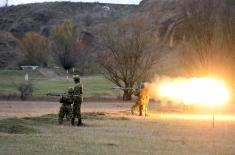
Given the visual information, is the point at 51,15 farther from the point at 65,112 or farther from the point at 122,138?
the point at 122,138

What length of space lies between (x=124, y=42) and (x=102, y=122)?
31.4m

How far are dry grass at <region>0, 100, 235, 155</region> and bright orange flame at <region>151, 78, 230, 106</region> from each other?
9113mm

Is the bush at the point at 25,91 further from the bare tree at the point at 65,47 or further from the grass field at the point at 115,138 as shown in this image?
the bare tree at the point at 65,47

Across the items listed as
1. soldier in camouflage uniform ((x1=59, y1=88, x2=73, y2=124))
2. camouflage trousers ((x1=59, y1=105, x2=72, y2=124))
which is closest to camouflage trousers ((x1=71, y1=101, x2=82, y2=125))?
soldier in camouflage uniform ((x1=59, y1=88, x2=73, y2=124))

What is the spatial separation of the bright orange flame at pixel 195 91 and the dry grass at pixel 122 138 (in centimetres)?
911

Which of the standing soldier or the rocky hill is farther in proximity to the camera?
the rocky hill

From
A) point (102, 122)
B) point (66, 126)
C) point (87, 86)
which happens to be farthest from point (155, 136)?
point (87, 86)

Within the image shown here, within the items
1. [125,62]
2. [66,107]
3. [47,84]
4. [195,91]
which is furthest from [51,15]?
[66,107]

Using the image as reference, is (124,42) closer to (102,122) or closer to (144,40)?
(144,40)

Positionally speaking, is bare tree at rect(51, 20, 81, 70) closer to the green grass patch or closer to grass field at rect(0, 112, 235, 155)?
grass field at rect(0, 112, 235, 155)

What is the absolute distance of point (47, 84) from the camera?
77.0 metres

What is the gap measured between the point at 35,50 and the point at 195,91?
76.0 m

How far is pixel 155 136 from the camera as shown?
2366 cm

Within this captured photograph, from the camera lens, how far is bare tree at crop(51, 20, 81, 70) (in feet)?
360
